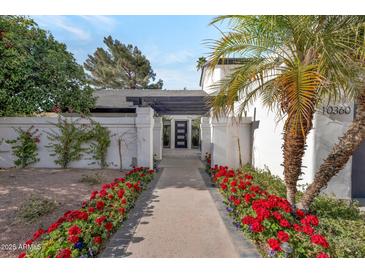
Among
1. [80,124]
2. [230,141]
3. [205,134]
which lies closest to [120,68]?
[205,134]

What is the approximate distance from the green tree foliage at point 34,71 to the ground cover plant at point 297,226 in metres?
7.47

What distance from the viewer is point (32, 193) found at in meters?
5.52

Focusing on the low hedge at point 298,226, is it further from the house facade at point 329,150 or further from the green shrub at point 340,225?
the house facade at point 329,150

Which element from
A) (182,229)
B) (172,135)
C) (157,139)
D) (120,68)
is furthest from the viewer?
(120,68)

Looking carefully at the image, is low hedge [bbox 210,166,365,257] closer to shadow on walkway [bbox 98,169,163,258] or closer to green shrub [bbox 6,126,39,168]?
shadow on walkway [bbox 98,169,163,258]

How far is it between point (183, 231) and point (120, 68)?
24.4 m

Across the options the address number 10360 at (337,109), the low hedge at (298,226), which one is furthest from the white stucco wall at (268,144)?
the low hedge at (298,226)

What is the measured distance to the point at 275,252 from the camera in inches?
109

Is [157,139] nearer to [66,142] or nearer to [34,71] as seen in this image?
[66,142]

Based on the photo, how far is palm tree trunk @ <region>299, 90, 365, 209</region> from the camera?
3791mm

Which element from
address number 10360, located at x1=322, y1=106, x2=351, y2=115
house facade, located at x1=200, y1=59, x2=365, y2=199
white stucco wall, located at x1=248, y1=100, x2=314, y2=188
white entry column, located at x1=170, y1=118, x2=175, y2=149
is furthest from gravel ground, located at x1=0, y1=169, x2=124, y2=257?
white entry column, located at x1=170, y1=118, x2=175, y2=149

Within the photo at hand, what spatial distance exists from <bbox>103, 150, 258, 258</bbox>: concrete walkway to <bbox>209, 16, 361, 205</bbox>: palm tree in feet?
5.82
